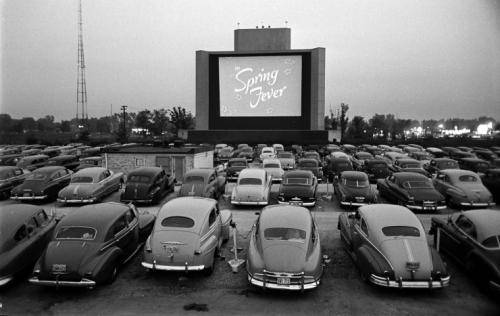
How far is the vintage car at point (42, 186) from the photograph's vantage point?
16.6m

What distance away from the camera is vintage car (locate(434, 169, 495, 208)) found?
1485 centimetres

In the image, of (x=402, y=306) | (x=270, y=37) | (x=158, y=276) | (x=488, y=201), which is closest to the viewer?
(x=402, y=306)

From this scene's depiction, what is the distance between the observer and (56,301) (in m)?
7.86

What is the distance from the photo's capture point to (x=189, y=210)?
9703mm

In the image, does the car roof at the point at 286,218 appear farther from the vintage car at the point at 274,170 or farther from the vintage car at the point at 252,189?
the vintage car at the point at 274,170

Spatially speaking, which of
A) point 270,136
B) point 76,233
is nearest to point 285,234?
point 76,233

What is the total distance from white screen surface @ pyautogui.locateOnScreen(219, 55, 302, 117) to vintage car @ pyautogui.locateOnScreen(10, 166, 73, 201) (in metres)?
29.6

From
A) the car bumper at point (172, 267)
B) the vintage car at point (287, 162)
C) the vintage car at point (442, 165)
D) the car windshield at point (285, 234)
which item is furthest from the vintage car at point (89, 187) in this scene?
the vintage car at point (442, 165)

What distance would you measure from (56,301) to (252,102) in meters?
39.2

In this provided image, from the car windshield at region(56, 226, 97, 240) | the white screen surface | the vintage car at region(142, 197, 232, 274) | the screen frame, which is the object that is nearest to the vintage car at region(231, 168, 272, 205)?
the vintage car at region(142, 197, 232, 274)

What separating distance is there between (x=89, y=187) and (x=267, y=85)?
31.8 metres

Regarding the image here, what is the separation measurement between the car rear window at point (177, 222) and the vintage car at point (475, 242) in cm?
609

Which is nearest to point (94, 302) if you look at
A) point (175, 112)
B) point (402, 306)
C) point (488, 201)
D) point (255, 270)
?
point (255, 270)

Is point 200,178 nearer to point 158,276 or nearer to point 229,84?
point 158,276
